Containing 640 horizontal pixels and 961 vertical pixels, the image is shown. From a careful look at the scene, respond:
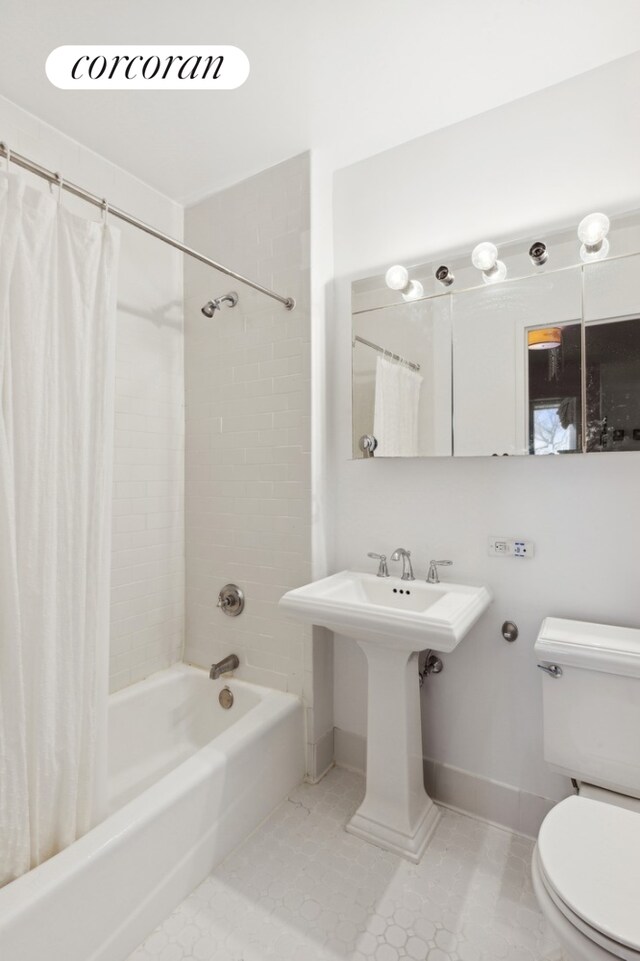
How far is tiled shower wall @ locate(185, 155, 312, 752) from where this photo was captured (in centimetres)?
204

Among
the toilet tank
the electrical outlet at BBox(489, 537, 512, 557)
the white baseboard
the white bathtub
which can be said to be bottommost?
the white baseboard

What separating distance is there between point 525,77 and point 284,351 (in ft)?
4.10

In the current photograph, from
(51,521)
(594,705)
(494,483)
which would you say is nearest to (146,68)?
(51,521)

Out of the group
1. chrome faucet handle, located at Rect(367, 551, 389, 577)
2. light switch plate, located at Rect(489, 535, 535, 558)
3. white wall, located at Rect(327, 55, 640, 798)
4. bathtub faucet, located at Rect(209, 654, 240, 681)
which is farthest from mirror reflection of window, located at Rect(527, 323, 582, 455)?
bathtub faucet, located at Rect(209, 654, 240, 681)

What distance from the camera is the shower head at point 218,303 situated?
2.13 m

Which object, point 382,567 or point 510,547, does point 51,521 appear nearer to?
point 382,567

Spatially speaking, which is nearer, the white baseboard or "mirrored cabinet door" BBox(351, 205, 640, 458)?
"mirrored cabinet door" BBox(351, 205, 640, 458)

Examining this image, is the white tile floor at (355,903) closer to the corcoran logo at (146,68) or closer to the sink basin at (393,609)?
the sink basin at (393,609)

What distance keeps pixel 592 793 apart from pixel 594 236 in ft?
5.39

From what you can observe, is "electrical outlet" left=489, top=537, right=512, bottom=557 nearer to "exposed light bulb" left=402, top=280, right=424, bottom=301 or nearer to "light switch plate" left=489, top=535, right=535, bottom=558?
"light switch plate" left=489, top=535, right=535, bottom=558

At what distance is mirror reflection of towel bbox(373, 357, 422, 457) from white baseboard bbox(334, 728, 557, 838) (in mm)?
1239

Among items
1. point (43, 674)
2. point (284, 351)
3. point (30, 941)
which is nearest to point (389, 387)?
point (284, 351)

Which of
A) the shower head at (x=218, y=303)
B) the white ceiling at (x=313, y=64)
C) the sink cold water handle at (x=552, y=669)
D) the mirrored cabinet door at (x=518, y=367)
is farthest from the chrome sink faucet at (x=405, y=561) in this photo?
the white ceiling at (x=313, y=64)

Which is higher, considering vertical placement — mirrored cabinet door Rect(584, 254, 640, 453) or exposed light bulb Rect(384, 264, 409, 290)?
exposed light bulb Rect(384, 264, 409, 290)
